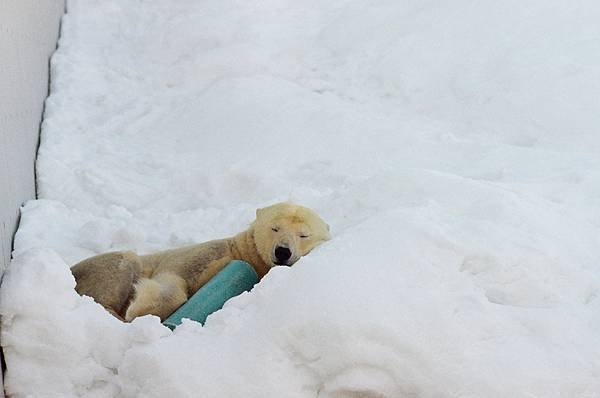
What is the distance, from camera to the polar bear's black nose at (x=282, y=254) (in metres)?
3.84

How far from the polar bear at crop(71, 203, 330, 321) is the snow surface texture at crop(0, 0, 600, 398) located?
0.38 m

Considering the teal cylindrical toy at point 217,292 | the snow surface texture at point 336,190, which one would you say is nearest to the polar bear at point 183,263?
the teal cylindrical toy at point 217,292

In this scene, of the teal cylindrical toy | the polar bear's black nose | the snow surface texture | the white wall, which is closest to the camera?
the snow surface texture

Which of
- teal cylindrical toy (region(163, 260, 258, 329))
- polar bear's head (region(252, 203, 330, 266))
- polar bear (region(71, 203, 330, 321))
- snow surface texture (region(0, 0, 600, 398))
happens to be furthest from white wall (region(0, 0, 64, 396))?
polar bear's head (region(252, 203, 330, 266))

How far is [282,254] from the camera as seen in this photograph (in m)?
3.86

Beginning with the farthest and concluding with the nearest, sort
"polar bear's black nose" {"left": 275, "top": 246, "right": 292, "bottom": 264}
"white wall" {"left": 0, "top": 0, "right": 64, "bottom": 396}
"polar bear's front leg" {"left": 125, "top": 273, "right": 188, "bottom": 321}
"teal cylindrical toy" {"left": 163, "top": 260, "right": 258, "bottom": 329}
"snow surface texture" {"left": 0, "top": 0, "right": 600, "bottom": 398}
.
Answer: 1. "white wall" {"left": 0, "top": 0, "right": 64, "bottom": 396}
2. "polar bear's black nose" {"left": 275, "top": 246, "right": 292, "bottom": 264}
3. "polar bear's front leg" {"left": 125, "top": 273, "right": 188, "bottom": 321}
4. "teal cylindrical toy" {"left": 163, "top": 260, "right": 258, "bottom": 329}
5. "snow surface texture" {"left": 0, "top": 0, "right": 600, "bottom": 398}

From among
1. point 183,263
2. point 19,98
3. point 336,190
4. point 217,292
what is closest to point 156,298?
point 217,292

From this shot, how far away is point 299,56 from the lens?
26.0 feet

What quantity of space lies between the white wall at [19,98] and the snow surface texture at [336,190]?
18 centimetres

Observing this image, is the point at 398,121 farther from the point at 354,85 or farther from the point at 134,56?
the point at 134,56

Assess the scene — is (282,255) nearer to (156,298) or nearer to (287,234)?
(287,234)

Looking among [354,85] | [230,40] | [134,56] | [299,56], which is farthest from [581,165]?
[134,56]

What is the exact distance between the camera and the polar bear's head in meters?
3.86

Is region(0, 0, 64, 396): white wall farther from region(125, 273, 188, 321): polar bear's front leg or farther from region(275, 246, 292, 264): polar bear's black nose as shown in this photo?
region(275, 246, 292, 264): polar bear's black nose
